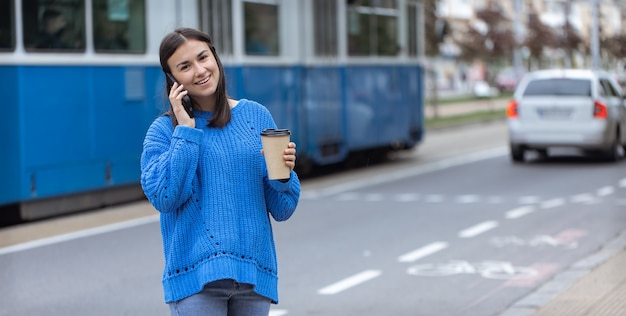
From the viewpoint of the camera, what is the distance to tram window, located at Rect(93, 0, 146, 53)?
Answer: 1446 centimetres

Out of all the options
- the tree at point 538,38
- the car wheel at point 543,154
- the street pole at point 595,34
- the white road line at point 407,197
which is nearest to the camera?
the white road line at point 407,197

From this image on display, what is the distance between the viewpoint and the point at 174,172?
404 cm

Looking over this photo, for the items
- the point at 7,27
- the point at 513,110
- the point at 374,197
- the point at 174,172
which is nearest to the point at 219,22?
the point at 374,197

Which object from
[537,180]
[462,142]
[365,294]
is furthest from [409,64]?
[365,294]

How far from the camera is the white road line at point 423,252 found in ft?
35.8

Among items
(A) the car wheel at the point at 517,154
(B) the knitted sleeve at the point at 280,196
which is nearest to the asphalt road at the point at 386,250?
(A) the car wheel at the point at 517,154

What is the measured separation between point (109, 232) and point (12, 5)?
2551 mm

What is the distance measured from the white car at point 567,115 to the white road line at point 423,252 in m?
10.0

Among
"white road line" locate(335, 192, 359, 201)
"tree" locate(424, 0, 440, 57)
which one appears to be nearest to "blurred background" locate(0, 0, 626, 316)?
"white road line" locate(335, 192, 359, 201)

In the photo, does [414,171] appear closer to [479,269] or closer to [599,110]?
[599,110]

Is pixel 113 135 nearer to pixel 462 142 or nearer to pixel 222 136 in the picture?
pixel 222 136

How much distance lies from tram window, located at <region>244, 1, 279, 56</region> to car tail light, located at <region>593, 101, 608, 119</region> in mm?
6132

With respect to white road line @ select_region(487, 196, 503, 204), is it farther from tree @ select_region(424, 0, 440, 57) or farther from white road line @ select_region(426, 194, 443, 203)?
tree @ select_region(424, 0, 440, 57)

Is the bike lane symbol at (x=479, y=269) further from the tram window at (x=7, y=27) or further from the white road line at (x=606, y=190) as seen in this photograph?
the white road line at (x=606, y=190)
